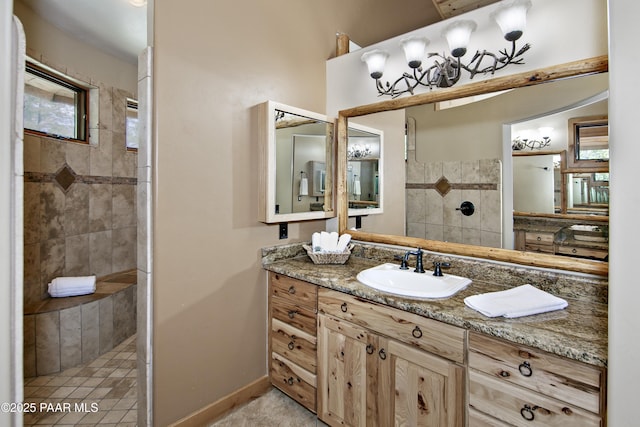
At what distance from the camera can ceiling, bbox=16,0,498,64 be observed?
246 centimetres

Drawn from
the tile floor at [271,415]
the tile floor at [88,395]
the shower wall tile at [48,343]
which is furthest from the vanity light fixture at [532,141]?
the shower wall tile at [48,343]

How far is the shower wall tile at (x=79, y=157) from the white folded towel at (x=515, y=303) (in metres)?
3.39

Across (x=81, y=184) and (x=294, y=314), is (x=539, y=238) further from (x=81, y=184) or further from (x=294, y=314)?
(x=81, y=184)

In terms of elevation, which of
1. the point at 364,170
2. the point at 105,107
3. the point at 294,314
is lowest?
the point at 294,314

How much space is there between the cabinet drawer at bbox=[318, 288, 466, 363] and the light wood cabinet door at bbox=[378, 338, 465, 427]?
42mm

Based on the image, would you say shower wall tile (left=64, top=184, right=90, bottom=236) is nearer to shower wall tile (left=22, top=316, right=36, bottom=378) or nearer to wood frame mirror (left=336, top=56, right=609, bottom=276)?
shower wall tile (left=22, top=316, right=36, bottom=378)

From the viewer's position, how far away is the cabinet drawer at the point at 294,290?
5.83ft

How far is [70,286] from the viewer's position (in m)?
2.60

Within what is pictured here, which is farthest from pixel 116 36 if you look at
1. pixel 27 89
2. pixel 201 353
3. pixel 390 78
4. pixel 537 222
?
pixel 537 222

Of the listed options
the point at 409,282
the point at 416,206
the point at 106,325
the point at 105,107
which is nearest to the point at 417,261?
the point at 409,282

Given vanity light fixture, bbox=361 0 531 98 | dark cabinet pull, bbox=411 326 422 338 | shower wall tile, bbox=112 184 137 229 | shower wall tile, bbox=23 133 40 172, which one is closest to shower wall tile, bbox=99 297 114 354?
shower wall tile, bbox=112 184 137 229

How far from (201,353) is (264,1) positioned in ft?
7.16

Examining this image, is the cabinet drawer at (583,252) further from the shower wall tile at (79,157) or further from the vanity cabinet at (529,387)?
the shower wall tile at (79,157)

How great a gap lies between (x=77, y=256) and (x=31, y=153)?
0.98 meters
